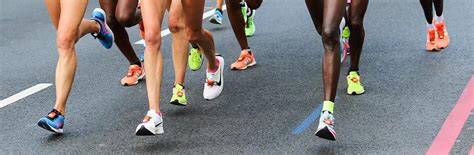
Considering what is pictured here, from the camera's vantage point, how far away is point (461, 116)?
6.97m

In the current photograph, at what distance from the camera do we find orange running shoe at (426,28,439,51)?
9.48 metres

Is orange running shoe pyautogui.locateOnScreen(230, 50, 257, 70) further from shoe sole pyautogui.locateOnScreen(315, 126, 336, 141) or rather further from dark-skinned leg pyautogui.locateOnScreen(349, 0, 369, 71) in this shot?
shoe sole pyautogui.locateOnScreen(315, 126, 336, 141)

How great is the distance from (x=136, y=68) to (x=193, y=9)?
2071 mm

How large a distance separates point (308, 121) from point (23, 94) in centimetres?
290

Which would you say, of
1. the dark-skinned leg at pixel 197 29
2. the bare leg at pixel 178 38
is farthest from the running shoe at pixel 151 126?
the bare leg at pixel 178 38

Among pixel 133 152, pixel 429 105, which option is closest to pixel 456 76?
pixel 429 105

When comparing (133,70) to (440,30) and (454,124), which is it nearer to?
(440,30)

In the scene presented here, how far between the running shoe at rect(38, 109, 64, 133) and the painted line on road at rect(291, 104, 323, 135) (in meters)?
1.69

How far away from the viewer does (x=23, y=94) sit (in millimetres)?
8570

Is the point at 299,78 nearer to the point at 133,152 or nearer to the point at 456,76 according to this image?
the point at 456,76

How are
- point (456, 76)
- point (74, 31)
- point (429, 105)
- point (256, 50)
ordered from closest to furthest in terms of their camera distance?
point (74, 31) → point (429, 105) → point (456, 76) → point (256, 50)

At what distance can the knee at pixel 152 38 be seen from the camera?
6.52m

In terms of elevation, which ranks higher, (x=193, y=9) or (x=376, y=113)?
(x=193, y=9)

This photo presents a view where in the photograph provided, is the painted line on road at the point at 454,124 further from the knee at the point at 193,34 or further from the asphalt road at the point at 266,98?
the knee at the point at 193,34
